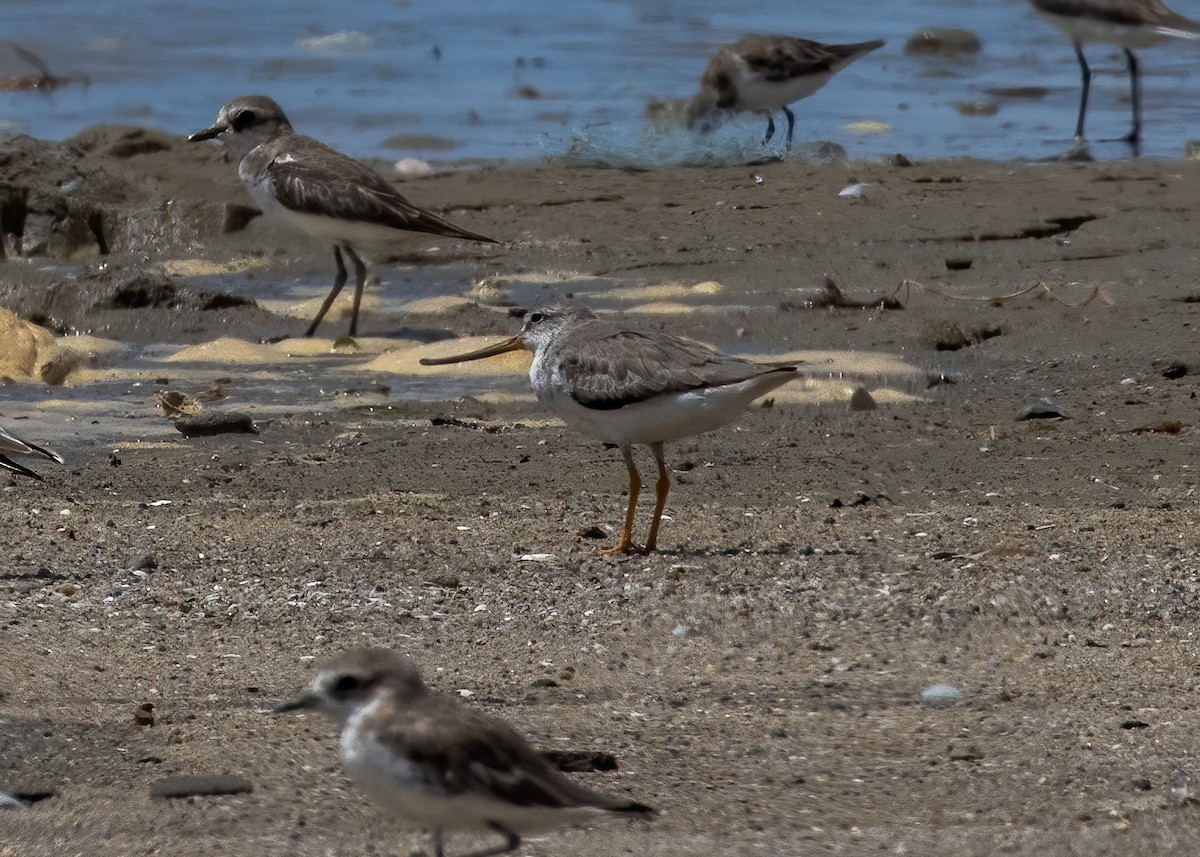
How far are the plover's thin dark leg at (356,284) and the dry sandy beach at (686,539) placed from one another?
13 centimetres

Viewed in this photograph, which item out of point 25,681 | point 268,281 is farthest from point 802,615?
point 268,281

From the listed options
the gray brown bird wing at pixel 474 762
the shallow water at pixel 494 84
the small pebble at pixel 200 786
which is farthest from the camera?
the shallow water at pixel 494 84

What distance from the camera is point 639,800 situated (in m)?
4.45

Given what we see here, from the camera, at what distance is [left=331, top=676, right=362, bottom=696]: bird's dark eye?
11.9 feet

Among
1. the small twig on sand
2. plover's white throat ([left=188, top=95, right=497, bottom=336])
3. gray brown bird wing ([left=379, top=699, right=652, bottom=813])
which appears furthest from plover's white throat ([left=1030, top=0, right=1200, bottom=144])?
gray brown bird wing ([left=379, top=699, right=652, bottom=813])

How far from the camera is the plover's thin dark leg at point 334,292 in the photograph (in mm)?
10695

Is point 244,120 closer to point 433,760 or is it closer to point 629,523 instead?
point 629,523

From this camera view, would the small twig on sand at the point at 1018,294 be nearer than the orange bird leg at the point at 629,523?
No

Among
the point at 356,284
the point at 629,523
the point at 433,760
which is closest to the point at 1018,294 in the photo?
the point at 356,284

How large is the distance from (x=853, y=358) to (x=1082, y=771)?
4957 millimetres

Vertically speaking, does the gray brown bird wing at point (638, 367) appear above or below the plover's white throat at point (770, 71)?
below

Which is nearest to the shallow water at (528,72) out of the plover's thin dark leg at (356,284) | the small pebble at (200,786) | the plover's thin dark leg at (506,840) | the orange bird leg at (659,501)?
the plover's thin dark leg at (356,284)

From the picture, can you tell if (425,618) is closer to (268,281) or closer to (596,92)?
(268,281)

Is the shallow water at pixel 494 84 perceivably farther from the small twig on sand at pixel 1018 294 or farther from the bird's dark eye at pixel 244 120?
the small twig on sand at pixel 1018 294
